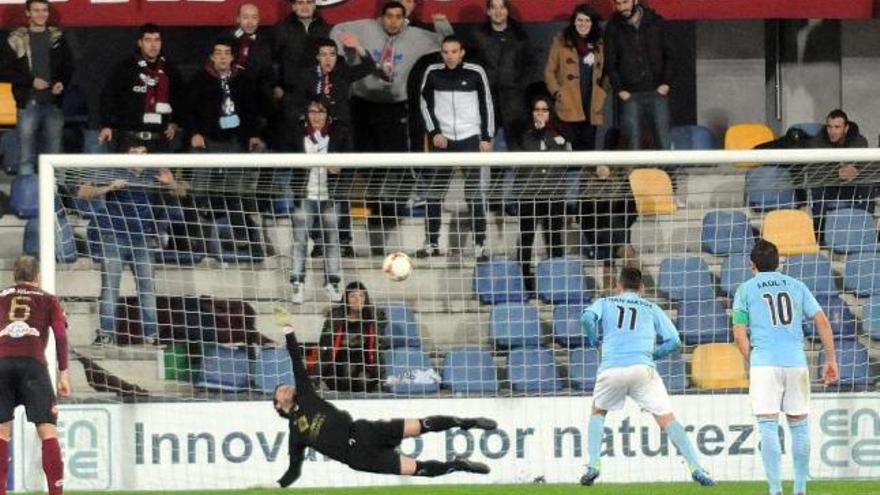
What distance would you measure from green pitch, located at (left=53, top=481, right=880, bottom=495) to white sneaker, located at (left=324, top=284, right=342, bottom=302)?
1572 millimetres

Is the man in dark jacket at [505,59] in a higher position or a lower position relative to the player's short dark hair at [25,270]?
higher

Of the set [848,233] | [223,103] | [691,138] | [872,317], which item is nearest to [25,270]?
[223,103]

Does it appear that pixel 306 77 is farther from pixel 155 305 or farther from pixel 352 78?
pixel 155 305

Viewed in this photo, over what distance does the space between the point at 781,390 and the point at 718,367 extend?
3.04 meters

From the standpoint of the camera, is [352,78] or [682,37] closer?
[352,78]

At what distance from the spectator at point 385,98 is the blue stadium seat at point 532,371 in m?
1.38

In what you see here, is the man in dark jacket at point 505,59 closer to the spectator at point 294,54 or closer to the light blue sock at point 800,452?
the spectator at point 294,54

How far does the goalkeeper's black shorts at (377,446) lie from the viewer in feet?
48.7

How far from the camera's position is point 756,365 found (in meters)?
13.1

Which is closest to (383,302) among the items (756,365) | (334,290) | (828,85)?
(334,290)

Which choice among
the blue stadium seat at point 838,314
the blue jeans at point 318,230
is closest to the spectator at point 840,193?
the blue stadium seat at point 838,314

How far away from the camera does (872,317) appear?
16.2m

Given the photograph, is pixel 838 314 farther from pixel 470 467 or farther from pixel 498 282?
pixel 470 467

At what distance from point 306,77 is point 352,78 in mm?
356
